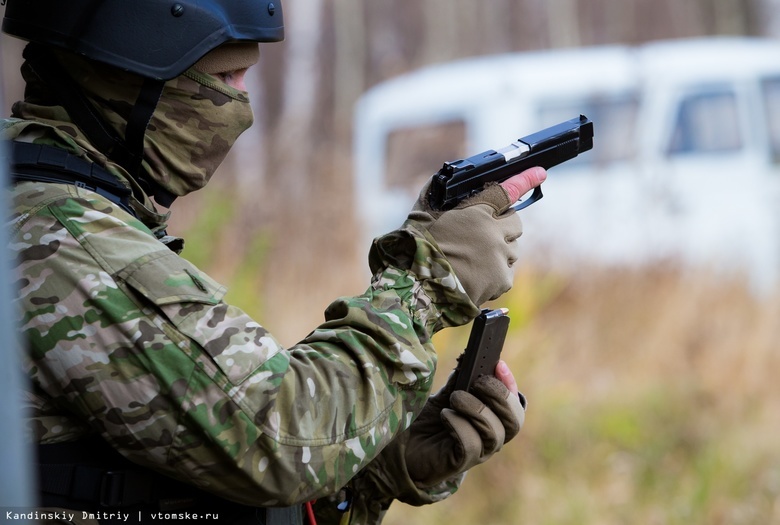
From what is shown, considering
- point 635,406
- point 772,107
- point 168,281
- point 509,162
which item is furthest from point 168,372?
point 772,107

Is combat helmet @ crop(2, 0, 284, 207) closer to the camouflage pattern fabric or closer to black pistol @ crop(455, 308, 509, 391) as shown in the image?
the camouflage pattern fabric

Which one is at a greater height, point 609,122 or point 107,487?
point 107,487

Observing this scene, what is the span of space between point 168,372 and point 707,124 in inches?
325

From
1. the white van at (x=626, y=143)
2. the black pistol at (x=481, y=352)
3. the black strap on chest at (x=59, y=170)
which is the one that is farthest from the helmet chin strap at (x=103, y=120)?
the white van at (x=626, y=143)

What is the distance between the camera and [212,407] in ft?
5.27

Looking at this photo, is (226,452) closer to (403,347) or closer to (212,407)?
(212,407)

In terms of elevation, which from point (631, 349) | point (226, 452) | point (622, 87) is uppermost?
point (226, 452)

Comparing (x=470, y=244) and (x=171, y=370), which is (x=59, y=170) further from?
(x=470, y=244)

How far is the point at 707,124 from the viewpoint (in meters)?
9.07

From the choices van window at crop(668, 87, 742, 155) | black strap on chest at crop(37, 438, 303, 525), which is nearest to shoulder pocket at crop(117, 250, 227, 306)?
black strap on chest at crop(37, 438, 303, 525)

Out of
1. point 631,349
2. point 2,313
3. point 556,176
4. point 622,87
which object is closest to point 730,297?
point 631,349

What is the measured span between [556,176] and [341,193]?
6.29 ft

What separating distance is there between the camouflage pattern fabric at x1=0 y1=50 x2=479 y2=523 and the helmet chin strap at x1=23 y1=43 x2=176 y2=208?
0.19 meters

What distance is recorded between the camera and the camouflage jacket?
5.25ft
